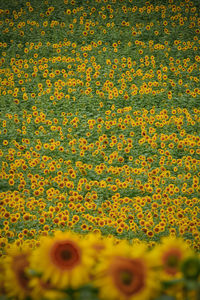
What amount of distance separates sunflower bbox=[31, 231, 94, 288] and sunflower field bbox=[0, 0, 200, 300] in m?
1.35

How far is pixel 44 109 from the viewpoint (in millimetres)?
5555

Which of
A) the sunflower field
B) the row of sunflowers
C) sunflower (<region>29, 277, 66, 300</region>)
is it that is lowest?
sunflower (<region>29, 277, 66, 300</region>)

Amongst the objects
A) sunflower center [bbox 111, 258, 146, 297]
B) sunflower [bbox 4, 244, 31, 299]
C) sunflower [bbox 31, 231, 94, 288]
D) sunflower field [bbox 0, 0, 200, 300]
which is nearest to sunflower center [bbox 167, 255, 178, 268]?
sunflower center [bbox 111, 258, 146, 297]

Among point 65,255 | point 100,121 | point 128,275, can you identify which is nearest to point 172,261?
point 128,275

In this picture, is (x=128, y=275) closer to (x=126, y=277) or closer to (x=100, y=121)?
(x=126, y=277)

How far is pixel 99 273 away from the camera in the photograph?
0.92 meters

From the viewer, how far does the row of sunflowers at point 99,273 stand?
2.75ft

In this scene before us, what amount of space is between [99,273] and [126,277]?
9cm

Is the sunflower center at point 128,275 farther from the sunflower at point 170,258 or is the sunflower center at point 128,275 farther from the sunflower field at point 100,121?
the sunflower field at point 100,121

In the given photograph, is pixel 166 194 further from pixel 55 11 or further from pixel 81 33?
pixel 55 11

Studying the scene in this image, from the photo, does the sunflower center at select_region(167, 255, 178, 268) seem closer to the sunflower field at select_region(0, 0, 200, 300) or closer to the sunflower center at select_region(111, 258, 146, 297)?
the sunflower center at select_region(111, 258, 146, 297)

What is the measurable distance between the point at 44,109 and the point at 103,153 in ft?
4.73

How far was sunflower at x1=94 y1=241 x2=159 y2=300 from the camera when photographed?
0.83 m

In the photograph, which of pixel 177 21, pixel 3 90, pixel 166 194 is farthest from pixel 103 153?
pixel 177 21
